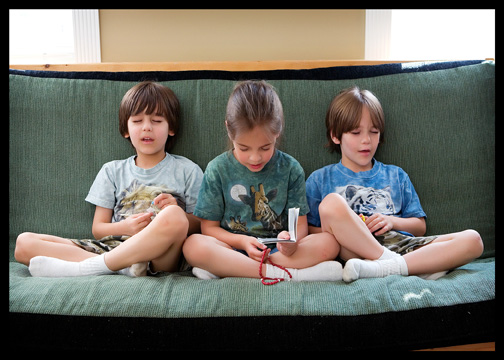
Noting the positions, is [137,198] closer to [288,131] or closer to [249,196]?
[249,196]

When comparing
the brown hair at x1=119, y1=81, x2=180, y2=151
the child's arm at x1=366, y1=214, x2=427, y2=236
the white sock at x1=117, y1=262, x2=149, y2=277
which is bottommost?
the white sock at x1=117, y1=262, x2=149, y2=277

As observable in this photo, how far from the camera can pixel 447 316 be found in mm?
1394

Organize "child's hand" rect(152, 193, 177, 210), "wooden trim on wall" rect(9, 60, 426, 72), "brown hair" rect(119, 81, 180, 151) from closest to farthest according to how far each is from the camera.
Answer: "child's hand" rect(152, 193, 177, 210), "brown hair" rect(119, 81, 180, 151), "wooden trim on wall" rect(9, 60, 426, 72)

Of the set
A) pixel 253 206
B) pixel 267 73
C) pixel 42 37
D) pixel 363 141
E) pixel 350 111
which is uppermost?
pixel 42 37

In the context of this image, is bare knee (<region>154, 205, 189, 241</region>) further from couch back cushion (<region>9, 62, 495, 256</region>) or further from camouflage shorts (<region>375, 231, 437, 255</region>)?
camouflage shorts (<region>375, 231, 437, 255</region>)

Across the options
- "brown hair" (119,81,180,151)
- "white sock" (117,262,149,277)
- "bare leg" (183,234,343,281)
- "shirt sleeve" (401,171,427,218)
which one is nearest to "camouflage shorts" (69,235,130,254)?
"white sock" (117,262,149,277)

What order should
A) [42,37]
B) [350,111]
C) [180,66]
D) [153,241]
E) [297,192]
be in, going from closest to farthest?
1. [153,241]
2. [297,192]
3. [350,111]
4. [180,66]
5. [42,37]

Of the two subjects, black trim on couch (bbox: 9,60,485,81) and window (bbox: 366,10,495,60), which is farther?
window (bbox: 366,10,495,60)

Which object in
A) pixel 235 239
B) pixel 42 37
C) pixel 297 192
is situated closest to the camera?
pixel 235 239

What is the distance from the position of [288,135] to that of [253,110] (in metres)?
0.44

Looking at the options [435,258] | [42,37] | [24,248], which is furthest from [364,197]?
[42,37]

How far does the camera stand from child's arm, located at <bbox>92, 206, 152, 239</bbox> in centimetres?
183

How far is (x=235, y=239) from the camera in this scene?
5.71 feet
